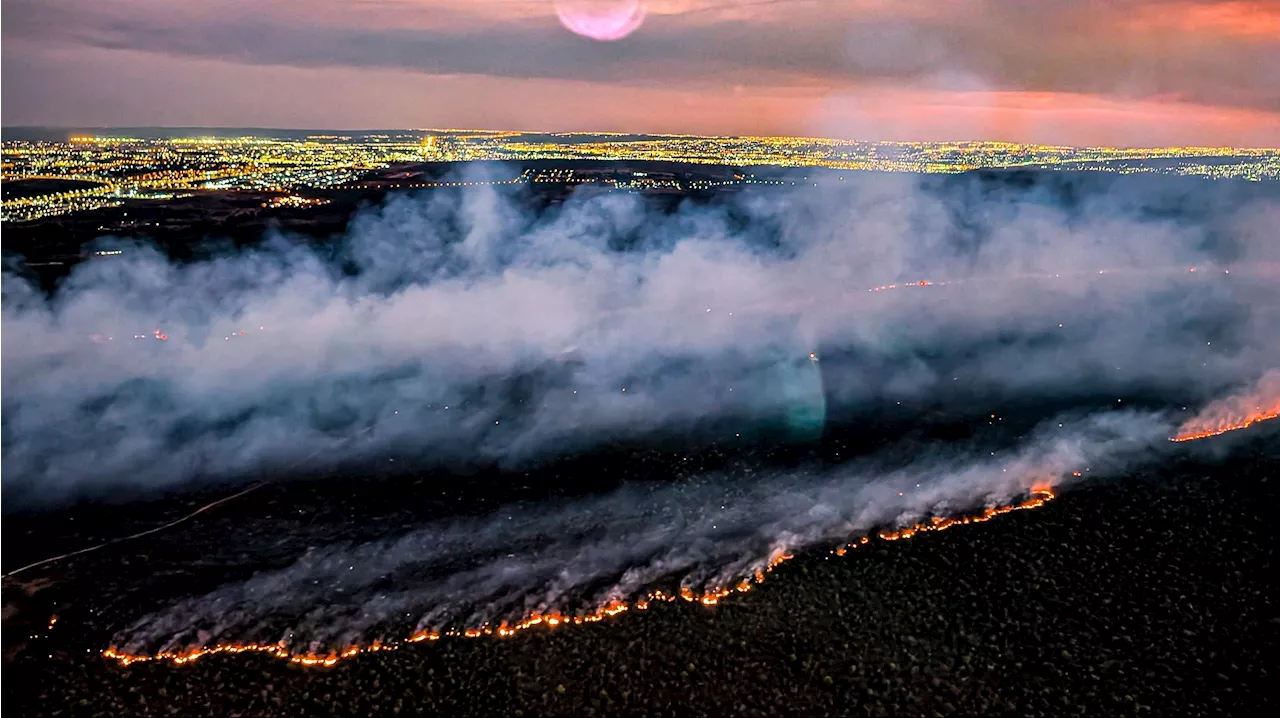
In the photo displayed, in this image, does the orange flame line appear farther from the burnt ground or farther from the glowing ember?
the burnt ground

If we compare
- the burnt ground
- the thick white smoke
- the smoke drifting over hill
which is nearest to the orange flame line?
the thick white smoke

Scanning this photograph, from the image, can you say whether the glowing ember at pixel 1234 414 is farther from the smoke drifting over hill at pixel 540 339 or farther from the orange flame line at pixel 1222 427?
the smoke drifting over hill at pixel 540 339

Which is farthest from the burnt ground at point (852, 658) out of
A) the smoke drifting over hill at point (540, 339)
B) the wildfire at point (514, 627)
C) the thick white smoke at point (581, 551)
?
the smoke drifting over hill at point (540, 339)

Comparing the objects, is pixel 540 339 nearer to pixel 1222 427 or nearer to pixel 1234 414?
pixel 1222 427

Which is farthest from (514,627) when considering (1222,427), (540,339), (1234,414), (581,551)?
(1234,414)

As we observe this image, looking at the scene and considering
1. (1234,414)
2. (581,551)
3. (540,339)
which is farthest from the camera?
(540,339)

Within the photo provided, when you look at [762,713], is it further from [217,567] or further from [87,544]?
[87,544]
